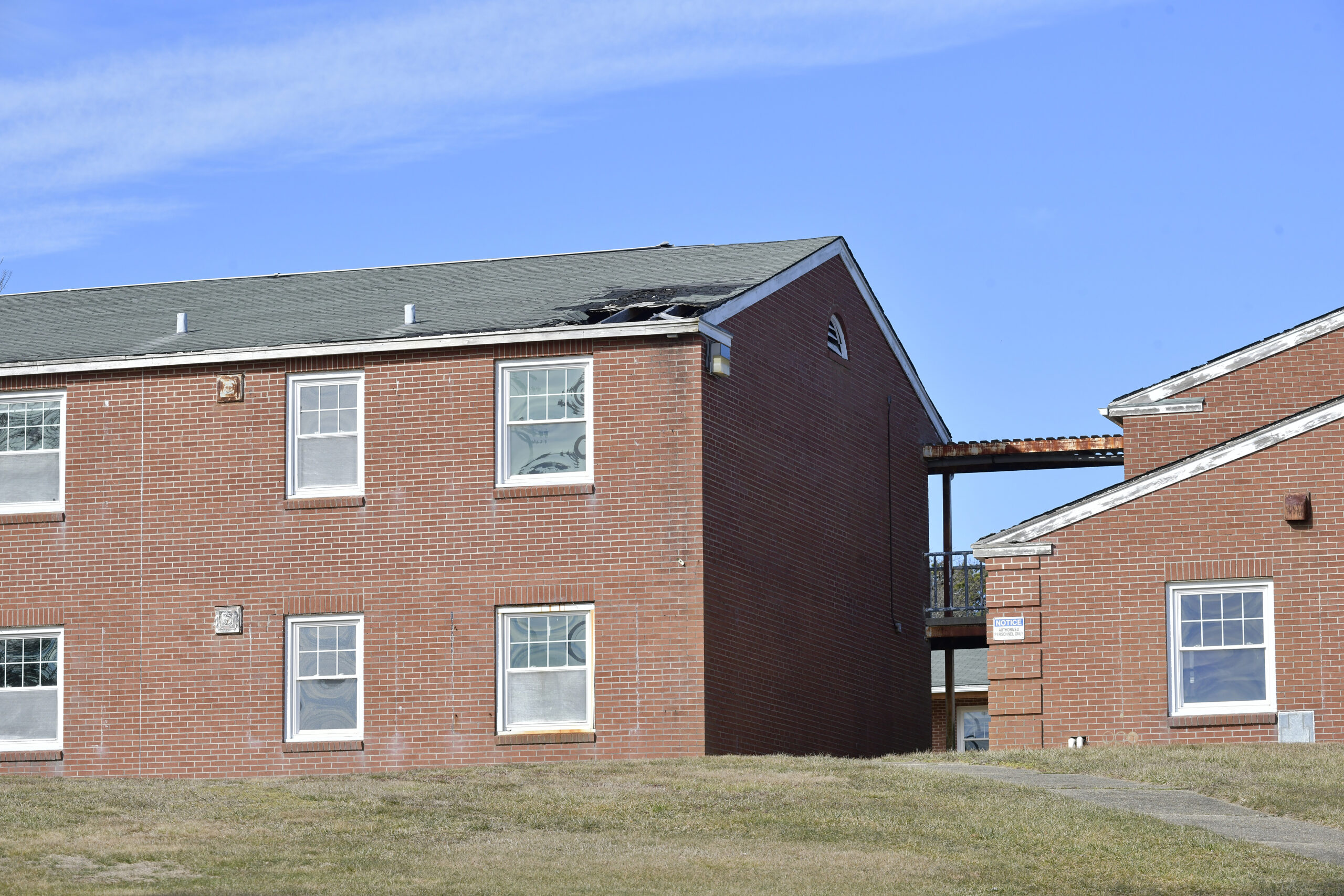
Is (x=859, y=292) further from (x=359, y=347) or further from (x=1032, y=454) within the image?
(x=359, y=347)

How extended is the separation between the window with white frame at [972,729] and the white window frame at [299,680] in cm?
2126

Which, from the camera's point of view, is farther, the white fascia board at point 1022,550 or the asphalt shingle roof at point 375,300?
Answer: the asphalt shingle roof at point 375,300

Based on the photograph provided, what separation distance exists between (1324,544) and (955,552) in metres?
8.05

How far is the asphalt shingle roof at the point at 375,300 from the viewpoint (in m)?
25.7

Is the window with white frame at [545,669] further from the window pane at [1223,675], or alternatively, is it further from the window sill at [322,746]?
the window pane at [1223,675]

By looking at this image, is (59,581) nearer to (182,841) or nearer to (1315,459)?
(182,841)

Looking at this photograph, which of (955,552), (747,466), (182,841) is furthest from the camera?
(955,552)

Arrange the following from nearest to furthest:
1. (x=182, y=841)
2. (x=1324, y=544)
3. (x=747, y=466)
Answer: (x=182, y=841) < (x=1324, y=544) < (x=747, y=466)

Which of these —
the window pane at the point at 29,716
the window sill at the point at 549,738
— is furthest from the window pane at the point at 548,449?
the window pane at the point at 29,716

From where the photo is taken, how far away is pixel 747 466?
84.0 feet

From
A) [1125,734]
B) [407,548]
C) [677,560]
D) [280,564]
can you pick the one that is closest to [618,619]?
[677,560]

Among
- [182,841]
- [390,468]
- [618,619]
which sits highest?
[390,468]

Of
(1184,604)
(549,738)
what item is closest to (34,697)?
(549,738)

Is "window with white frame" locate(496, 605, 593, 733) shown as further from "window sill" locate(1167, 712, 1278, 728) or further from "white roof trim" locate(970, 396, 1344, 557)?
→ "window sill" locate(1167, 712, 1278, 728)
